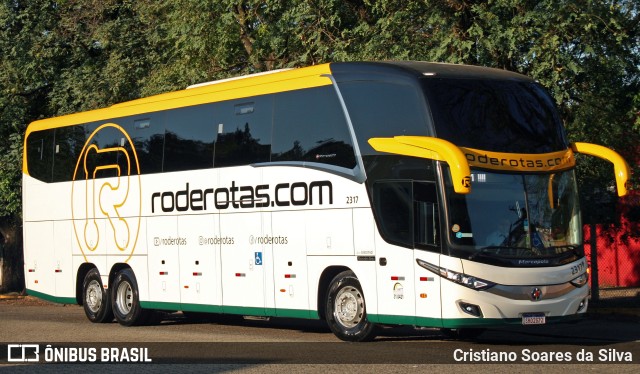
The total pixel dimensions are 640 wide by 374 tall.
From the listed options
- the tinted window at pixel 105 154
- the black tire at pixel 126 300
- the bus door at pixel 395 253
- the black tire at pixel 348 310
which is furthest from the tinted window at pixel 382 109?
the black tire at pixel 126 300

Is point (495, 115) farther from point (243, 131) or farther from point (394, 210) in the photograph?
point (243, 131)

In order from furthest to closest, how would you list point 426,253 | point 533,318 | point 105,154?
point 105,154 → point 426,253 → point 533,318

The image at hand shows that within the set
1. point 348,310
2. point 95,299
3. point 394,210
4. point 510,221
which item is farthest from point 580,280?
point 95,299

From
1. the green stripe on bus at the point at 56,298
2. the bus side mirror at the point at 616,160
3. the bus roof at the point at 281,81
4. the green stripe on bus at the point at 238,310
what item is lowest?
the green stripe on bus at the point at 238,310

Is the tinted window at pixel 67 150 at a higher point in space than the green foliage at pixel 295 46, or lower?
lower

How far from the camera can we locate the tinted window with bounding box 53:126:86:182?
25.0 m

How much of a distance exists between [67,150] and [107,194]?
76.5 inches

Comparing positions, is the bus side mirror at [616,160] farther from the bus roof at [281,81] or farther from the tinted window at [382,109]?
the tinted window at [382,109]

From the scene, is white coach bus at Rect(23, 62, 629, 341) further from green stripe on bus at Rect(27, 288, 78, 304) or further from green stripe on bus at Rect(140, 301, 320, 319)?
green stripe on bus at Rect(27, 288, 78, 304)

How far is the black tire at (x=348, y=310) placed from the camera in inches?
712

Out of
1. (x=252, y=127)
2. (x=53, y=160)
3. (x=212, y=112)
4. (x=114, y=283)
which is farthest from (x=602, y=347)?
(x=53, y=160)

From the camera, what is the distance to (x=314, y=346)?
1762cm

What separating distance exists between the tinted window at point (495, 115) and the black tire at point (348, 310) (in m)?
2.90

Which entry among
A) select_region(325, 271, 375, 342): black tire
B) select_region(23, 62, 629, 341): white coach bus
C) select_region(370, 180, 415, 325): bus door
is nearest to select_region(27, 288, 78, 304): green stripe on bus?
select_region(23, 62, 629, 341): white coach bus
